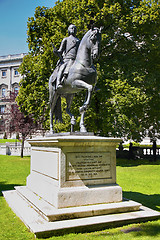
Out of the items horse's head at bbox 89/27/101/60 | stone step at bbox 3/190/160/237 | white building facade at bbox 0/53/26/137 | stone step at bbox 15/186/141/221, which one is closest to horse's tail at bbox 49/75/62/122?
horse's head at bbox 89/27/101/60

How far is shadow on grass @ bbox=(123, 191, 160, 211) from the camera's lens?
783cm

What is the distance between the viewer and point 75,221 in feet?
18.4

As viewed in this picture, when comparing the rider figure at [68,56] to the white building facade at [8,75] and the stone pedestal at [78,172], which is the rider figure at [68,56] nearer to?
the stone pedestal at [78,172]

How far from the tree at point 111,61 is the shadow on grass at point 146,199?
8.49 metres

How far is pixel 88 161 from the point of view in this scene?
661 cm

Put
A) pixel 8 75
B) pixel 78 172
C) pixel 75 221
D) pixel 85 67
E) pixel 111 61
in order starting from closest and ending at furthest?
pixel 75 221
pixel 78 172
pixel 85 67
pixel 111 61
pixel 8 75

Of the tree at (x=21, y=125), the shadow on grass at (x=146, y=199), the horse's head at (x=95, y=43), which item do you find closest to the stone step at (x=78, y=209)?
the shadow on grass at (x=146, y=199)

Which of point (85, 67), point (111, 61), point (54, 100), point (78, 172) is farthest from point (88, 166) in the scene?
point (111, 61)

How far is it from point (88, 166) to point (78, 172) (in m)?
0.33

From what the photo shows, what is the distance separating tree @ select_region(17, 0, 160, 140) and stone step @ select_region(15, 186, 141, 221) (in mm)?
11279

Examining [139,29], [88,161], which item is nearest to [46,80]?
[139,29]

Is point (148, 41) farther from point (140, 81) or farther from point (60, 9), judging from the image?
point (60, 9)

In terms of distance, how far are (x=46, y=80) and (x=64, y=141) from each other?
14.5 meters

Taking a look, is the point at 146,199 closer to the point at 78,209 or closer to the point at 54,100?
the point at 78,209
